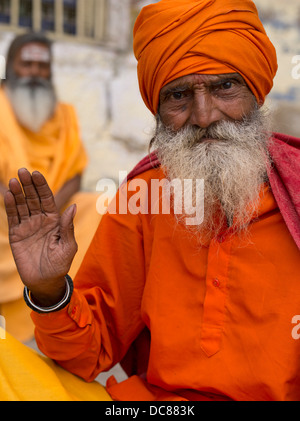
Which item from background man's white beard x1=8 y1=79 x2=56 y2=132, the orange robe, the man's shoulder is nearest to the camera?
the man's shoulder

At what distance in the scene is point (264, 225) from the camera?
73.2 inches

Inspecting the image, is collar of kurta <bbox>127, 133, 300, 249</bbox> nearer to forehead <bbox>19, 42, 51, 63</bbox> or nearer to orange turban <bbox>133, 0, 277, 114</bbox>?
orange turban <bbox>133, 0, 277, 114</bbox>

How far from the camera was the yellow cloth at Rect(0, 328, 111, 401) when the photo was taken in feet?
5.67

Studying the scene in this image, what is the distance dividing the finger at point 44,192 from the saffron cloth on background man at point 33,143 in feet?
6.76

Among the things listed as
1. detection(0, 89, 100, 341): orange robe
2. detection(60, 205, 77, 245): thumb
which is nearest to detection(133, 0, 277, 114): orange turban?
detection(60, 205, 77, 245): thumb

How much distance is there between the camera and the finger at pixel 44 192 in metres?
1.72

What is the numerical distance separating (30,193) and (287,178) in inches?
33.9

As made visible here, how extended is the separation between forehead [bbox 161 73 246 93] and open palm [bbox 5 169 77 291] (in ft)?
1.99
